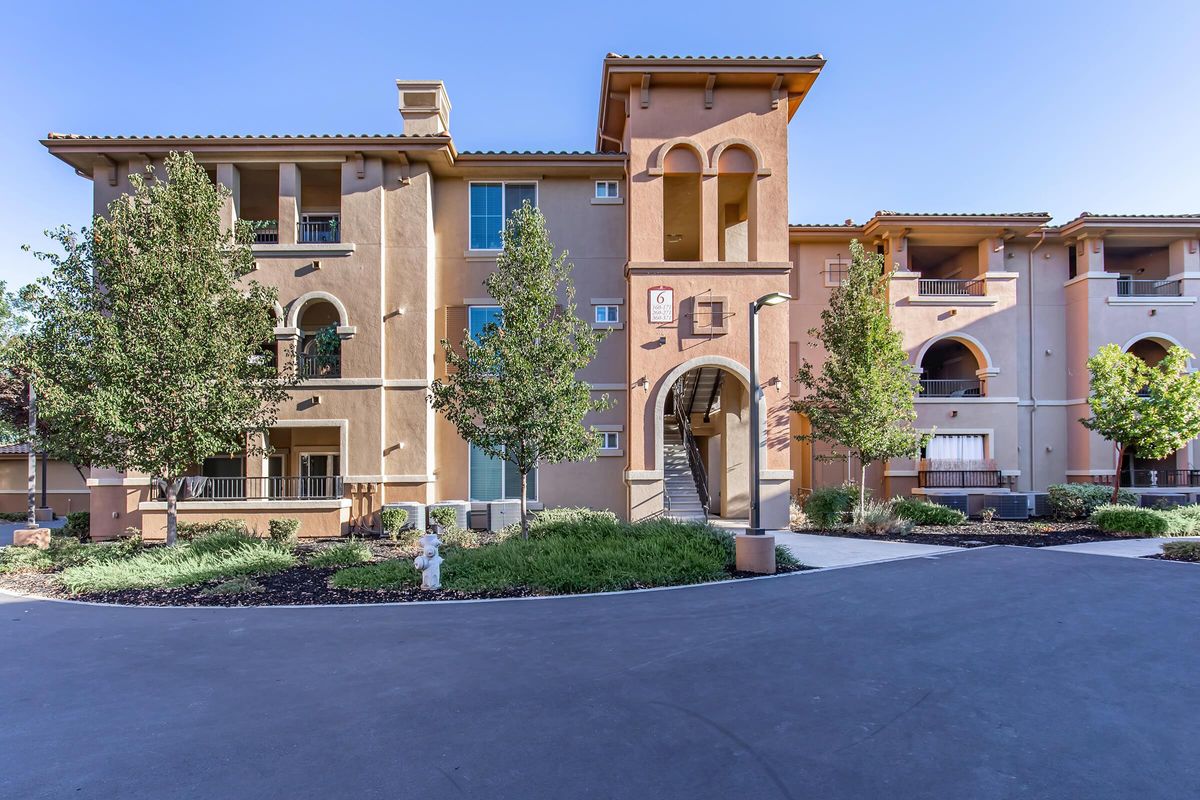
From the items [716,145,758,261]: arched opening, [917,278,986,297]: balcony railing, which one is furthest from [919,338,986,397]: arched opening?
[716,145,758,261]: arched opening

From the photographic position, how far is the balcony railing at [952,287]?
2102cm

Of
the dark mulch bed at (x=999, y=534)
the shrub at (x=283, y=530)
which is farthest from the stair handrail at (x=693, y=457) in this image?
the shrub at (x=283, y=530)

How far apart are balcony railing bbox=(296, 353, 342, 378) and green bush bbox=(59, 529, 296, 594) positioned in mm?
5504

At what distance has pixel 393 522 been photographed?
50.8 ft

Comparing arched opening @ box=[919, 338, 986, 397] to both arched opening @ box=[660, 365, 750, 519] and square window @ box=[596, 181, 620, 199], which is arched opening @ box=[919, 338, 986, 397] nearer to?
arched opening @ box=[660, 365, 750, 519]

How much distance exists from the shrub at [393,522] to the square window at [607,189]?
10687mm

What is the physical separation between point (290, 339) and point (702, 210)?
39.4ft

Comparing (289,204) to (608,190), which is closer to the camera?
(289,204)

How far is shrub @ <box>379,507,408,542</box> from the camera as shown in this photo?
609 inches

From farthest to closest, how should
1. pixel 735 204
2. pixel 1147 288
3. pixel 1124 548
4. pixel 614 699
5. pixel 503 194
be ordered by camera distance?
pixel 1147 288 < pixel 735 204 < pixel 503 194 < pixel 1124 548 < pixel 614 699

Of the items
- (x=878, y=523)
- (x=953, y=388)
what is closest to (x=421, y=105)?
(x=878, y=523)

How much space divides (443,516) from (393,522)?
4.08 feet

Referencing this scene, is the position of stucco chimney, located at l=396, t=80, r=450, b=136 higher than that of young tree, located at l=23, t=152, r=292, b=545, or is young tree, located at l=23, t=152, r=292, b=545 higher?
stucco chimney, located at l=396, t=80, r=450, b=136

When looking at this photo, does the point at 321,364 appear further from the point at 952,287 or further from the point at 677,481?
the point at 952,287
